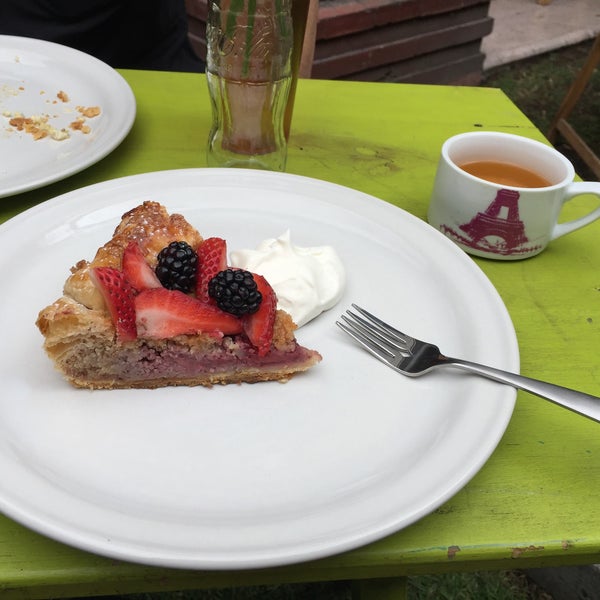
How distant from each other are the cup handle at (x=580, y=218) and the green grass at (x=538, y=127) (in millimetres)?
1026

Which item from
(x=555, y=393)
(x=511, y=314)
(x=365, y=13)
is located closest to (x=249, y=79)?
(x=511, y=314)

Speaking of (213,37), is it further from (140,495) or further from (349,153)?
(140,495)

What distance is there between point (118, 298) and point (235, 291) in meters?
0.18

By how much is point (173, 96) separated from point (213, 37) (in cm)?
47

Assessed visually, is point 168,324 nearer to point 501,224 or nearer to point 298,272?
point 298,272

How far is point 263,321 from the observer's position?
3.64ft

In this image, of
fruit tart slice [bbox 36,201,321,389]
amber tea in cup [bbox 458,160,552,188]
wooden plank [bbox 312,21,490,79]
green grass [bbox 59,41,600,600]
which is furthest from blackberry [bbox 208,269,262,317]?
wooden plank [bbox 312,21,490,79]

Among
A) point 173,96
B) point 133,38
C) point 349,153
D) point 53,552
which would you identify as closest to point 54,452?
point 53,552

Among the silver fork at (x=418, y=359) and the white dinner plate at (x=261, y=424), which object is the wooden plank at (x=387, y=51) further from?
the silver fork at (x=418, y=359)

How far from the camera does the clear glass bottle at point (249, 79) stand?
137 centimetres

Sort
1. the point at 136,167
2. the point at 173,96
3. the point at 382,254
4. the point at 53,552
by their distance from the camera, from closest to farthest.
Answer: the point at 53,552, the point at 382,254, the point at 136,167, the point at 173,96

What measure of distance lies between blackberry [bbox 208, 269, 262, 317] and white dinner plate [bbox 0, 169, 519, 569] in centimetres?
13

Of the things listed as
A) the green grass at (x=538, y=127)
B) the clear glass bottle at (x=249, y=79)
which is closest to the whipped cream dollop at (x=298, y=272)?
the clear glass bottle at (x=249, y=79)

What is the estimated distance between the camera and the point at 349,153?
1.69 m
